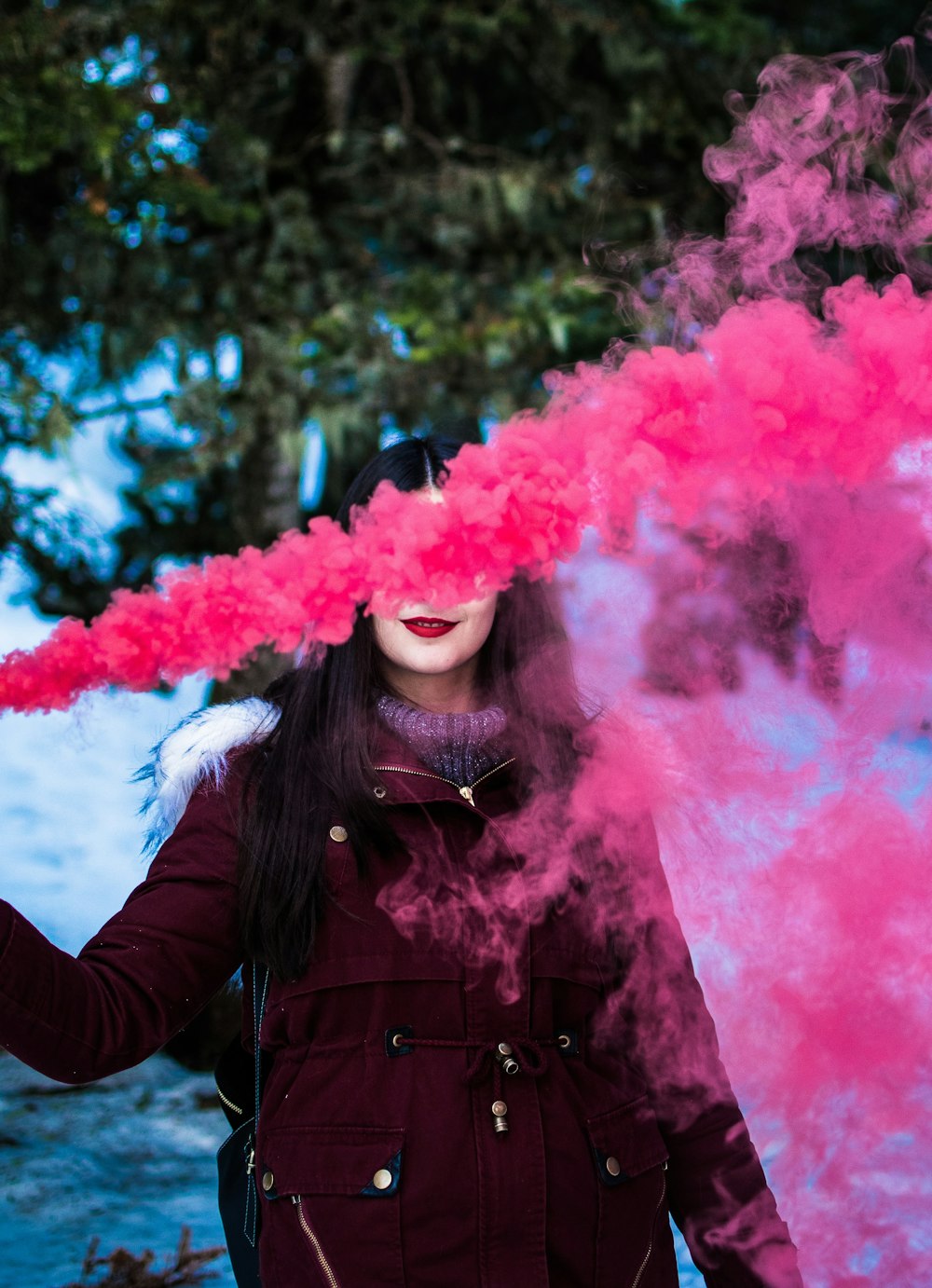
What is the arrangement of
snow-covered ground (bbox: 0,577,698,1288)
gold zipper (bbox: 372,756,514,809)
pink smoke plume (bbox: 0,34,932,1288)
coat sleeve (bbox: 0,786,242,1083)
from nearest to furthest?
coat sleeve (bbox: 0,786,242,1083) → pink smoke plume (bbox: 0,34,932,1288) → gold zipper (bbox: 372,756,514,809) → snow-covered ground (bbox: 0,577,698,1288)

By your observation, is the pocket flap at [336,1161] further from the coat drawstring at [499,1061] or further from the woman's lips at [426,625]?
the woman's lips at [426,625]

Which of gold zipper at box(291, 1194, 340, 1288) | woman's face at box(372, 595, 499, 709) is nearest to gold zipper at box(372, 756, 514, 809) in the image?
woman's face at box(372, 595, 499, 709)

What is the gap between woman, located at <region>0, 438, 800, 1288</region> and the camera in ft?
5.29

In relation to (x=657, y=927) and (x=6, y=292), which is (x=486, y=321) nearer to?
(x=6, y=292)

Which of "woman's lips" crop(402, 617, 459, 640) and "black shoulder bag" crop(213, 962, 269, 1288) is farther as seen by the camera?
"woman's lips" crop(402, 617, 459, 640)

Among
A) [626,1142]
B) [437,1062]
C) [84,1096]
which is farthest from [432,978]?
[84,1096]

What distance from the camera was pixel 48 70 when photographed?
154 inches

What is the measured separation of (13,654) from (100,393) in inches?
141

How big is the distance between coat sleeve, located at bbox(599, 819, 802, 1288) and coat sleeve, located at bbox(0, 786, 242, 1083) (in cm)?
67

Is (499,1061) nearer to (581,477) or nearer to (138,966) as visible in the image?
(138,966)

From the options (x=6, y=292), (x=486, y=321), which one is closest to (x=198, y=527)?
(x=6, y=292)

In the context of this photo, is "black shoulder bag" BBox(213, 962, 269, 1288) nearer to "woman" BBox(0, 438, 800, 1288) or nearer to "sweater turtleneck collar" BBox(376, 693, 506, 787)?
"woman" BBox(0, 438, 800, 1288)

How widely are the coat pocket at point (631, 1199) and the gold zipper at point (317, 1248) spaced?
0.39 metres

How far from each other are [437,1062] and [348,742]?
1.70ft
